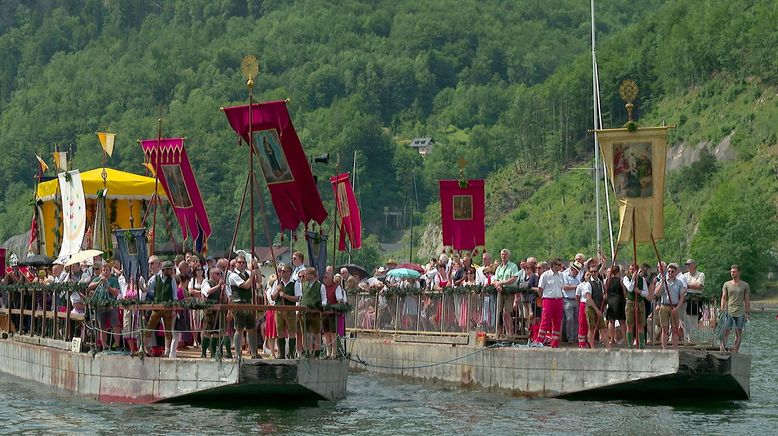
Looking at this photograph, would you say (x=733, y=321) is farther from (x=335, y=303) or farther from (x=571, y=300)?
(x=335, y=303)

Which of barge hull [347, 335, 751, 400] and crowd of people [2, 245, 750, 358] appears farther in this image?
barge hull [347, 335, 751, 400]

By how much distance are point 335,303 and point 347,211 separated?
1619cm

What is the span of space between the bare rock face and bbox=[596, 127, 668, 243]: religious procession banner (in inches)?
4688

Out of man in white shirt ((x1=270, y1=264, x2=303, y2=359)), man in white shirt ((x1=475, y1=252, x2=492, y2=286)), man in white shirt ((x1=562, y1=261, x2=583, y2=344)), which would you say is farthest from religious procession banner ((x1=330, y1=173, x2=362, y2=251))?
man in white shirt ((x1=270, y1=264, x2=303, y2=359))

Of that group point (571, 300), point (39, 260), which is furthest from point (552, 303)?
point (39, 260)

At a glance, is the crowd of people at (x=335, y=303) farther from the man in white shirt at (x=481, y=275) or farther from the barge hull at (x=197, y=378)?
the barge hull at (x=197, y=378)

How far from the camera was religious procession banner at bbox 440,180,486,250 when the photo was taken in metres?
46.0

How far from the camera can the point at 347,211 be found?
51.3 metres

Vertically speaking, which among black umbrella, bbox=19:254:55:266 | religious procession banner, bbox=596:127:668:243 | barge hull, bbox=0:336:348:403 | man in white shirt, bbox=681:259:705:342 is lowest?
barge hull, bbox=0:336:348:403

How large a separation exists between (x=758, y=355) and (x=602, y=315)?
75.1ft

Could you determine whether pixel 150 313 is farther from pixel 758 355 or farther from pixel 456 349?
pixel 758 355

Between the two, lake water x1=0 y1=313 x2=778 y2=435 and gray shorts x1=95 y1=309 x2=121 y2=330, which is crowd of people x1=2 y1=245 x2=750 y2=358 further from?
lake water x1=0 y1=313 x2=778 y2=435

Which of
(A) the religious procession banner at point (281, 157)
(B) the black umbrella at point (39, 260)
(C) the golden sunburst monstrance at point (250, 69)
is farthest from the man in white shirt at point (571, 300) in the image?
(B) the black umbrella at point (39, 260)

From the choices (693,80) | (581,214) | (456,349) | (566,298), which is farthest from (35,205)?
(693,80)
